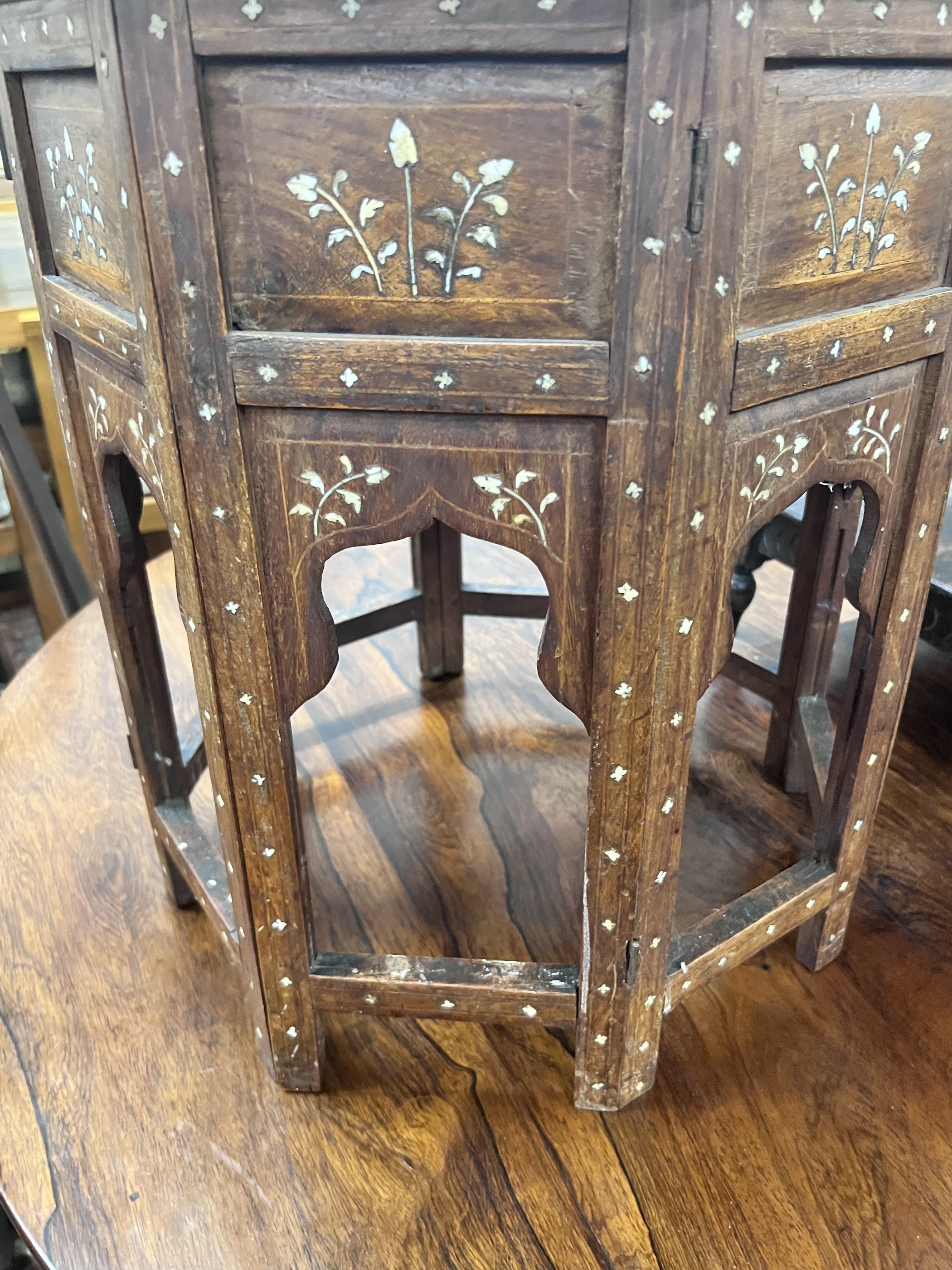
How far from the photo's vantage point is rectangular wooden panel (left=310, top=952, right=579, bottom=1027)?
2.49 feet

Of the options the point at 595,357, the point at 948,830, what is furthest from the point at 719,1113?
the point at 595,357

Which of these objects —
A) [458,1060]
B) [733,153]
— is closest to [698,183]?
[733,153]

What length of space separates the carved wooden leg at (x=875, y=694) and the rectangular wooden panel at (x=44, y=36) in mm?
609

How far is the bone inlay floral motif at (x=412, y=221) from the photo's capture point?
0.50 metres

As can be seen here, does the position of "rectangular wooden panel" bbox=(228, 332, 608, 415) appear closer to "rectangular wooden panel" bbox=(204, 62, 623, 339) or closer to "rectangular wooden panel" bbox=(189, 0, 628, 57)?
"rectangular wooden panel" bbox=(204, 62, 623, 339)

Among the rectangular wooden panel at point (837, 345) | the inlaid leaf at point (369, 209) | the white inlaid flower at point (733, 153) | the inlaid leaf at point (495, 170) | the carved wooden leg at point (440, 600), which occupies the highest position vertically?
the white inlaid flower at point (733, 153)

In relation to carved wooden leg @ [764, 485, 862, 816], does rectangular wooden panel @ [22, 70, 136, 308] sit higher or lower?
higher

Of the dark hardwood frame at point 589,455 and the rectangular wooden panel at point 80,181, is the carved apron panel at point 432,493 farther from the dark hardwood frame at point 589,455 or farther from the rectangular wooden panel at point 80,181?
the rectangular wooden panel at point 80,181

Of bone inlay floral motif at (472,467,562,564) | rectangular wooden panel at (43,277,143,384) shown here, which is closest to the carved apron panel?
bone inlay floral motif at (472,467,562,564)

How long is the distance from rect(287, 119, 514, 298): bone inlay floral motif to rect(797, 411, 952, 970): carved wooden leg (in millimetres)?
380

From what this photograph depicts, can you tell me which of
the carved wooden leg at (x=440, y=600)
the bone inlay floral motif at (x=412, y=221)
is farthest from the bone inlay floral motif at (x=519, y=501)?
the carved wooden leg at (x=440, y=600)

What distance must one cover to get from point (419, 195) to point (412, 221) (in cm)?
1

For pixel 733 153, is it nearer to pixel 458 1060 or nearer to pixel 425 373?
pixel 425 373

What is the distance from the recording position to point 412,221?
1.68 feet
